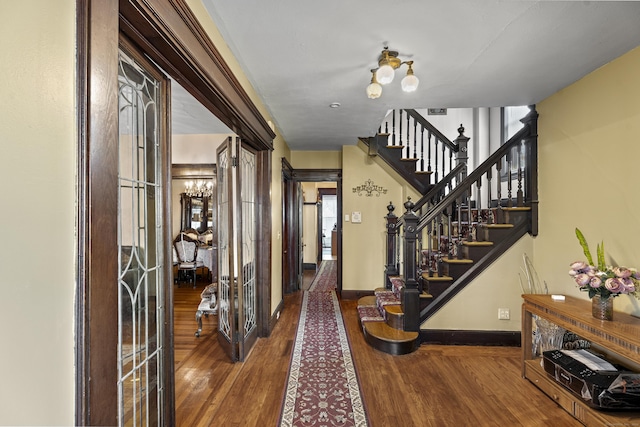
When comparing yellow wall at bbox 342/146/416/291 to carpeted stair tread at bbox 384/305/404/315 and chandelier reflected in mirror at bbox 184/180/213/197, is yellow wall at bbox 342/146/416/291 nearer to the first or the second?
carpeted stair tread at bbox 384/305/404/315

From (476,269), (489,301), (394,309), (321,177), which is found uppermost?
(321,177)

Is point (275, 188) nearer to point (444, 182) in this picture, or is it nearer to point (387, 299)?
point (387, 299)

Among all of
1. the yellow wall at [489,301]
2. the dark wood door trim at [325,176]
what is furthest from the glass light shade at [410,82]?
the dark wood door trim at [325,176]

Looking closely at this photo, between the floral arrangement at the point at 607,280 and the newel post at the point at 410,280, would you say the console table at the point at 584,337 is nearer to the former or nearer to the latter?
the floral arrangement at the point at 607,280

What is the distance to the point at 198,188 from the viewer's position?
633cm

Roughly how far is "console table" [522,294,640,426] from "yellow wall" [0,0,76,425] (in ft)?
8.72

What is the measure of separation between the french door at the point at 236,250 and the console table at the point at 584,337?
254cm

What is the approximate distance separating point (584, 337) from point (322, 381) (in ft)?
6.29

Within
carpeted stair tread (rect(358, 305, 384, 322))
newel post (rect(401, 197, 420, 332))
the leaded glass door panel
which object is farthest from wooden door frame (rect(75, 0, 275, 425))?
carpeted stair tread (rect(358, 305, 384, 322))

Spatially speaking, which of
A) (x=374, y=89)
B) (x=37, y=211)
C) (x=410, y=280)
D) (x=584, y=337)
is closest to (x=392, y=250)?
(x=410, y=280)

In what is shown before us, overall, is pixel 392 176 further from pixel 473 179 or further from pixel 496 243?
pixel 496 243

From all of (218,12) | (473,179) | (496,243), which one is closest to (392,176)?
(473,179)

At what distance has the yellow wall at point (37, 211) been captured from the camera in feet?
2.23

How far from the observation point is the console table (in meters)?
1.85
